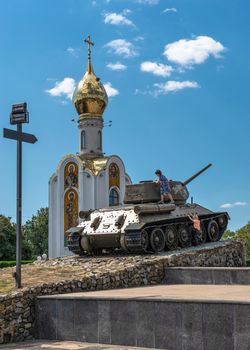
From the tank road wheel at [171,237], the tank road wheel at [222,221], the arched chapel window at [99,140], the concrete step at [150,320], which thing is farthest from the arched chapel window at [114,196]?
the concrete step at [150,320]

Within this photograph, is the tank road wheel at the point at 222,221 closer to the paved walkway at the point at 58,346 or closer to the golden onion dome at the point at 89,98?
the paved walkway at the point at 58,346

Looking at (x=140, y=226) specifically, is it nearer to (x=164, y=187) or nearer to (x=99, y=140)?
(x=164, y=187)

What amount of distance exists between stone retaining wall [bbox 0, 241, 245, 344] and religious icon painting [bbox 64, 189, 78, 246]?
18.2 meters

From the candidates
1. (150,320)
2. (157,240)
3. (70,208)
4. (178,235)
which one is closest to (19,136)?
(150,320)

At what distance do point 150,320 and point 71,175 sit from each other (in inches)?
1121

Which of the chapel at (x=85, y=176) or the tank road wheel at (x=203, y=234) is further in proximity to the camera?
the chapel at (x=85, y=176)

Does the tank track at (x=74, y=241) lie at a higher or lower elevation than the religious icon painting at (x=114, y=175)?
lower

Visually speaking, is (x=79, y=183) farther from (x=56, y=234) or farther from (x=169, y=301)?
(x=169, y=301)

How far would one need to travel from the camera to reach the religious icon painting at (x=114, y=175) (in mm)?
37344

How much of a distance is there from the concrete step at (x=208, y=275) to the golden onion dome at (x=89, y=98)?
80.9 feet

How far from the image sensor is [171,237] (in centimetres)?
1800

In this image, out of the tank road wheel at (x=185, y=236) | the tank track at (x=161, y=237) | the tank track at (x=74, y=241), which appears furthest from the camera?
the tank road wheel at (x=185, y=236)

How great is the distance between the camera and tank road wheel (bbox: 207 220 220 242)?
20.5 meters

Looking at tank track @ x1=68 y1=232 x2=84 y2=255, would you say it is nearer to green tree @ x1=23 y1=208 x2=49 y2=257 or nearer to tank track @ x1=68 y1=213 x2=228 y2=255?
tank track @ x1=68 y1=213 x2=228 y2=255
